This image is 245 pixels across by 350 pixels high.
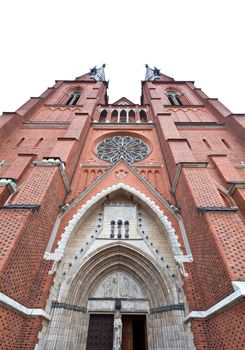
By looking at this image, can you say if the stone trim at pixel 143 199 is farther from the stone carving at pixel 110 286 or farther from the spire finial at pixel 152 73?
the spire finial at pixel 152 73

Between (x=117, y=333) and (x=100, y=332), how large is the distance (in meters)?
0.76

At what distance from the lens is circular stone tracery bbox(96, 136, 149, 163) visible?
441 inches

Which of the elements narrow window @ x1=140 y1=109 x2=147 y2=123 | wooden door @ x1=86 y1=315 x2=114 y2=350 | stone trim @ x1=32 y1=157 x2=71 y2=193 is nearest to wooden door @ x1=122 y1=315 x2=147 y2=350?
wooden door @ x1=86 y1=315 x2=114 y2=350

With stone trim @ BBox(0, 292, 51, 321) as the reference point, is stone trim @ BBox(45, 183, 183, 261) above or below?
above

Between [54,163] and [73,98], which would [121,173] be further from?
[73,98]

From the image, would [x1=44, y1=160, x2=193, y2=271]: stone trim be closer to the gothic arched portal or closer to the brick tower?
the brick tower

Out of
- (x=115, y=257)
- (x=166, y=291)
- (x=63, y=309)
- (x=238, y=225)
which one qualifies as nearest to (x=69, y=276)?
(x=63, y=309)

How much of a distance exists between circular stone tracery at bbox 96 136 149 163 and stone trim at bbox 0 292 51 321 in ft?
24.4

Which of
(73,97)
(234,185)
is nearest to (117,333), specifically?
(234,185)

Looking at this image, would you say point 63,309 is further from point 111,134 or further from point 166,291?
point 111,134

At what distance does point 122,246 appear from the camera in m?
7.00

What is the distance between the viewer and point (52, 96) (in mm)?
17859

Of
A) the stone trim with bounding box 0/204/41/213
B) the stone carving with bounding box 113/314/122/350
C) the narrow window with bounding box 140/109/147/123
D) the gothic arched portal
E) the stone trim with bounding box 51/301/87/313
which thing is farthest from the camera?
the narrow window with bounding box 140/109/147/123

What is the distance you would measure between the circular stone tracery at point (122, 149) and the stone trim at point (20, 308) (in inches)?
292
